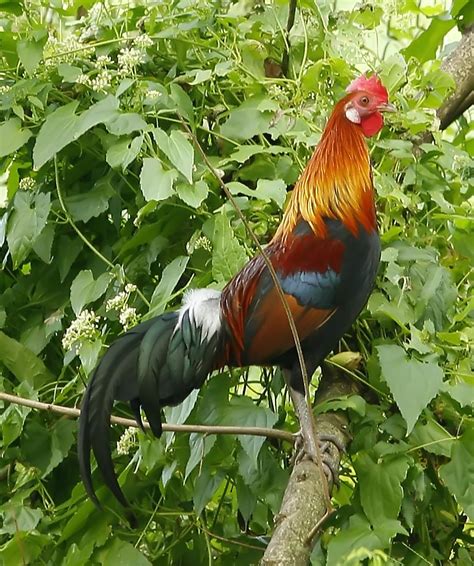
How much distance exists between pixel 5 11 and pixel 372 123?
710 mm

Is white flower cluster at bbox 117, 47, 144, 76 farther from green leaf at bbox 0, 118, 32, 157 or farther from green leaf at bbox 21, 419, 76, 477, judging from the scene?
green leaf at bbox 21, 419, 76, 477

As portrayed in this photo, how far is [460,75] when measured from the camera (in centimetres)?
224

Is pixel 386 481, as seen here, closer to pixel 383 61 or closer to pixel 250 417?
pixel 250 417

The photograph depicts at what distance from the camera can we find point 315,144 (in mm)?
1910

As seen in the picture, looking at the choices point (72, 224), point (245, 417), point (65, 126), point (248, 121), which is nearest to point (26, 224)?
point (72, 224)

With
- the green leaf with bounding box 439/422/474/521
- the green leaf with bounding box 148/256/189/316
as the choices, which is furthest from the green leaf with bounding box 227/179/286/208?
the green leaf with bounding box 439/422/474/521

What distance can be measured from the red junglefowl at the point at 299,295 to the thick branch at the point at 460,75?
1.20 ft

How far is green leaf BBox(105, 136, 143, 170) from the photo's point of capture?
1766 millimetres

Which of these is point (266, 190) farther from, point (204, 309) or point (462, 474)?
point (462, 474)

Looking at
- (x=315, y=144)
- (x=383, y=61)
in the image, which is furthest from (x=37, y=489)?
(x=383, y=61)

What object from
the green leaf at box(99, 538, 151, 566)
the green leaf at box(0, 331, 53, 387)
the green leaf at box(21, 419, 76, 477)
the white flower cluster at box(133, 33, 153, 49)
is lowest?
the green leaf at box(99, 538, 151, 566)

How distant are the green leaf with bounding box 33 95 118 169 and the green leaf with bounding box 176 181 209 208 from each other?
0.56ft

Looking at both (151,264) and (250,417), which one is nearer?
(250,417)

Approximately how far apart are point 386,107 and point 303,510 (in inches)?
30.6
